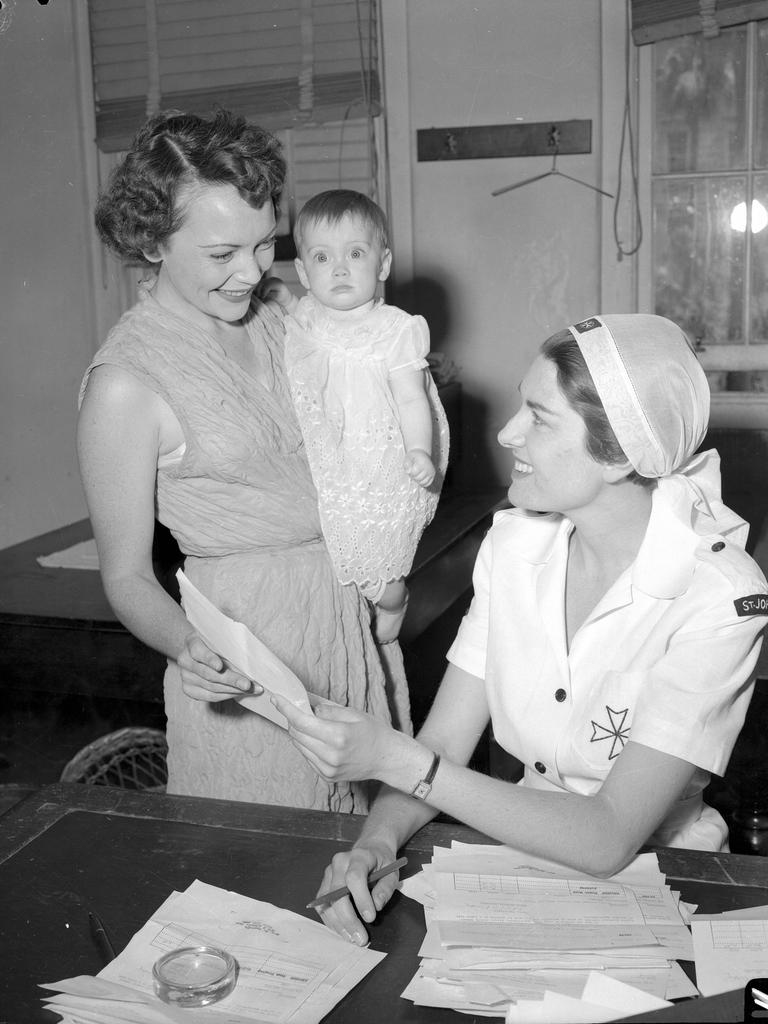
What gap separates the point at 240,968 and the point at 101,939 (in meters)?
0.19

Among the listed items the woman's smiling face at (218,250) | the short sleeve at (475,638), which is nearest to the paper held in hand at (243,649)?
the short sleeve at (475,638)

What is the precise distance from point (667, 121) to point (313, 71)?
1.64 metres

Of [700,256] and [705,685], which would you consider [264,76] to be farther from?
[705,685]

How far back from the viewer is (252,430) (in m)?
2.22

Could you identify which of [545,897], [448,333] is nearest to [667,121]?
[448,333]

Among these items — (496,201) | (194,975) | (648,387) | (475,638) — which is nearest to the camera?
(194,975)

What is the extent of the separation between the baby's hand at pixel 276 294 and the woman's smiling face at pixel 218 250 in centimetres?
31

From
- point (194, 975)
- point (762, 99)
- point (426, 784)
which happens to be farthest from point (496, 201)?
point (194, 975)

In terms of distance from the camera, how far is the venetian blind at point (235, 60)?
517 cm

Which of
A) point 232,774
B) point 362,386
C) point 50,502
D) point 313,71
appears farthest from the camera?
point 50,502

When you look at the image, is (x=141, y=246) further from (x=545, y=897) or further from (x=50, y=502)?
(x=50, y=502)

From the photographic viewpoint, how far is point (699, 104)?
479cm

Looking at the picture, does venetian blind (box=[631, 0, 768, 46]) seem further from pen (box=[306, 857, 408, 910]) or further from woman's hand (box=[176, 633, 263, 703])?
pen (box=[306, 857, 408, 910])

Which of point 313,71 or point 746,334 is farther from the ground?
point 313,71
